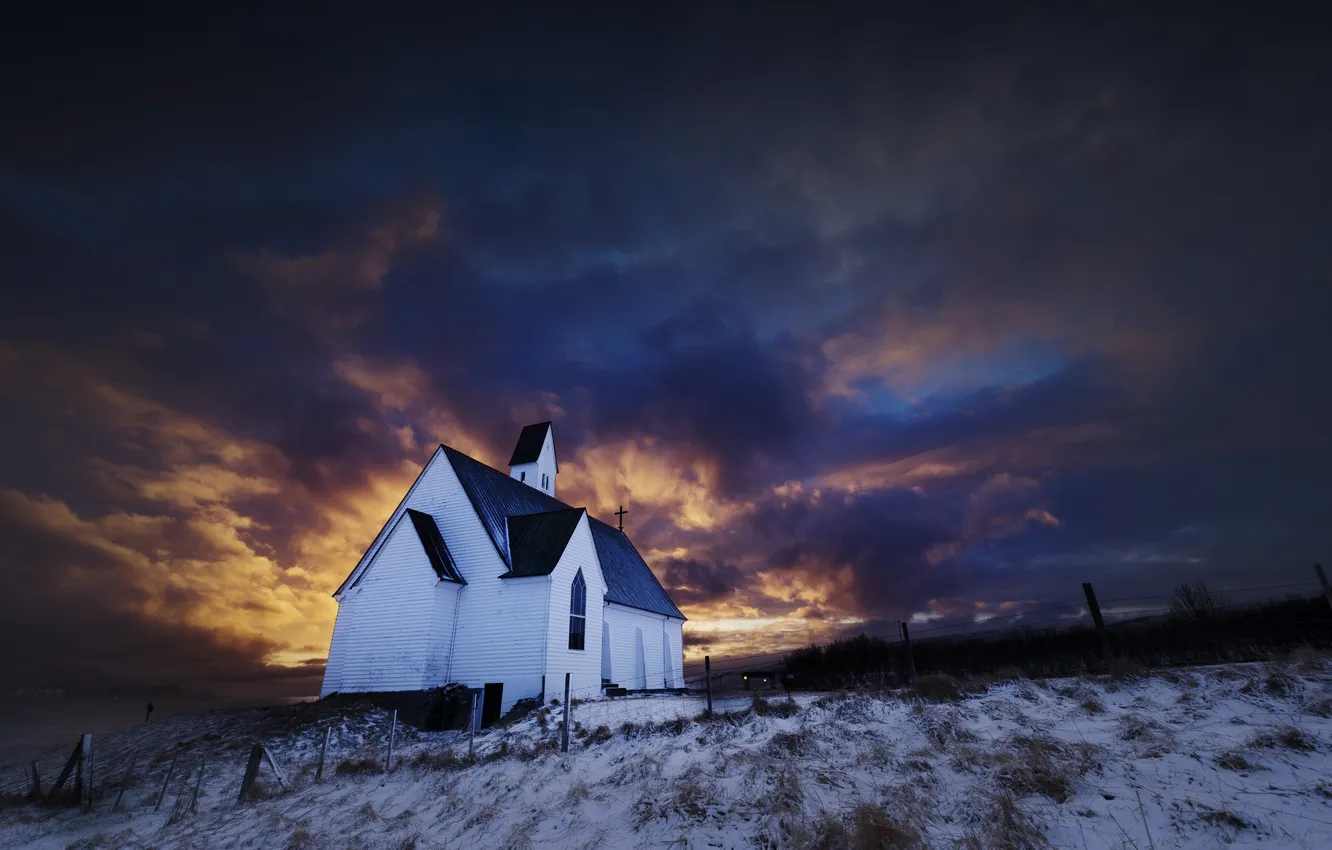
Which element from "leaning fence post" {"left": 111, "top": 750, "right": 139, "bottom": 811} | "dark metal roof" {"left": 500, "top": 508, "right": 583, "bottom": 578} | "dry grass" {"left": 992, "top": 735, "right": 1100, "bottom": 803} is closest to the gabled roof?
"dark metal roof" {"left": 500, "top": 508, "right": 583, "bottom": 578}

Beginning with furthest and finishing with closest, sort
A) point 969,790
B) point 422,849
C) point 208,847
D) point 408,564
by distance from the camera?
A: point 408,564 → point 208,847 → point 422,849 → point 969,790

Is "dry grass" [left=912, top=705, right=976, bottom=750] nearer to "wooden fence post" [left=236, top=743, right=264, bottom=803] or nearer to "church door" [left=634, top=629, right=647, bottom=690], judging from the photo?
"wooden fence post" [left=236, top=743, right=264, bottom=803]

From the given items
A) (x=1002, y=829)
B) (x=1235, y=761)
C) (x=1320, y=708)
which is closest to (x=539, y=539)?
(x=1002, y=829)

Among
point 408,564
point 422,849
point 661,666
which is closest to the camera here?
point 422,849

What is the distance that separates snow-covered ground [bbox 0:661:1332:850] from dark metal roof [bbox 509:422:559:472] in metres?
28.2

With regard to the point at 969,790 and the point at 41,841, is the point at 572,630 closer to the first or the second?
the point at 41,841

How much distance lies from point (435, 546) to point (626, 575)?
53.7 feet

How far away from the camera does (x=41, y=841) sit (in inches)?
614

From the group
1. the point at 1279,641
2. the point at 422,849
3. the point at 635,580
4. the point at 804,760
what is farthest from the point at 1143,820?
the point at 635,580

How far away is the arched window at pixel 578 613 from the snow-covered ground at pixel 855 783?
30.6ft

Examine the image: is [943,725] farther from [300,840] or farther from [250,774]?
[250,774]

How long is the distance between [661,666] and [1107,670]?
30.6 meters

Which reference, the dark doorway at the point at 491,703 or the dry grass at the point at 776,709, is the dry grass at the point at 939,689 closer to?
the dry grass at the point at 776,709

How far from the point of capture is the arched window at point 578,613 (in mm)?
28078
